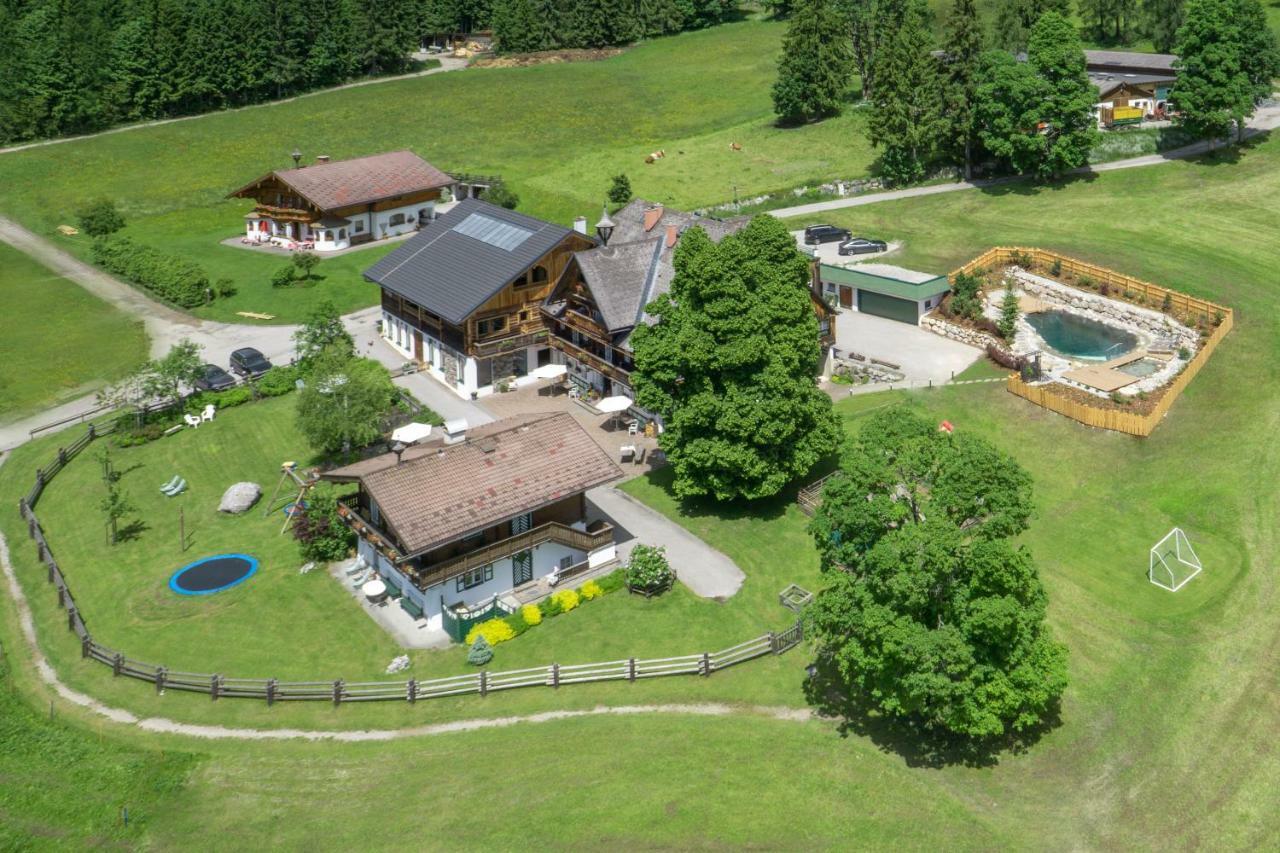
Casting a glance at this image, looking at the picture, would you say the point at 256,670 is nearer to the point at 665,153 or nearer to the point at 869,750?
the point at 869,750

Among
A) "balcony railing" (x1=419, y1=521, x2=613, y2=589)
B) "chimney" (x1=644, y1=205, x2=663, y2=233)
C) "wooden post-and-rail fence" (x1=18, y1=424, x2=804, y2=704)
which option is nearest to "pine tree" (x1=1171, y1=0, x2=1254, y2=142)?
"chimney" (x1=644, y1=205, x2=663, y2=233)

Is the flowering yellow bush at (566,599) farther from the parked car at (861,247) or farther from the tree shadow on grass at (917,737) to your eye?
the parked car at (861,247)

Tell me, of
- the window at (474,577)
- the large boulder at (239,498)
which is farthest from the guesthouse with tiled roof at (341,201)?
the window at (474,577)

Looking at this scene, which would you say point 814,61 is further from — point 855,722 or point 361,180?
point 855,722

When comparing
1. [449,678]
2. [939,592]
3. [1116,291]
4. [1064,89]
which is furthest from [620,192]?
[939,592]

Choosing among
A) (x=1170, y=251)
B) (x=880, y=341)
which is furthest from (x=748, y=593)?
(x=1170, y=251)

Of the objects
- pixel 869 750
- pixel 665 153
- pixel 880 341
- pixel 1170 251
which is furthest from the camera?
pixel 665 153
